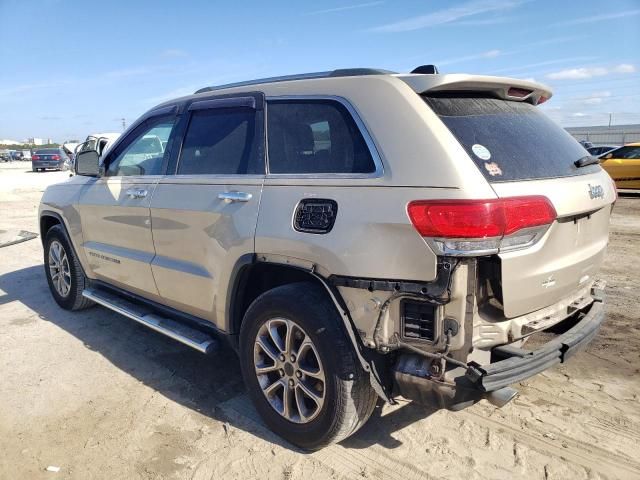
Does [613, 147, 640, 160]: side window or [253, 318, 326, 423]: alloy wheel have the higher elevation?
[613, 147, 640, 160]: side window

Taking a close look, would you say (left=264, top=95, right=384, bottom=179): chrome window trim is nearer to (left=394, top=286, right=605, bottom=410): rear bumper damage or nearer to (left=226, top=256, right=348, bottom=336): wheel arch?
(left=226, top=256, right=348, bottom=336): wheel arch

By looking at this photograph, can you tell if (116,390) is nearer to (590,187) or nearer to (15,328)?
(15,328)

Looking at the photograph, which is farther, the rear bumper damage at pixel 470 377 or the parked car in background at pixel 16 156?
the parked car in background at pixel 16 156

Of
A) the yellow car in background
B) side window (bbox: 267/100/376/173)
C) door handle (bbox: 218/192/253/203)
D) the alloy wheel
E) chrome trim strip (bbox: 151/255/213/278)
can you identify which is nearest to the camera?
side window (bbox: 267/100/376/173)

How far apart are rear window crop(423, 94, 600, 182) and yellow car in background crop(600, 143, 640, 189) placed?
14.7 m

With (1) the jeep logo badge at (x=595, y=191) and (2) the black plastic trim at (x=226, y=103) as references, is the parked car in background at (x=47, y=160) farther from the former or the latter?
(1) the jeep logo badge at (x=595, y=191)

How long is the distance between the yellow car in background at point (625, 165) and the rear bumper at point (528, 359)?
14876 mm

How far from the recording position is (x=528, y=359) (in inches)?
100

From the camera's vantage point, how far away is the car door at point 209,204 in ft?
10.5

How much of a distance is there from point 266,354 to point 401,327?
1.00m

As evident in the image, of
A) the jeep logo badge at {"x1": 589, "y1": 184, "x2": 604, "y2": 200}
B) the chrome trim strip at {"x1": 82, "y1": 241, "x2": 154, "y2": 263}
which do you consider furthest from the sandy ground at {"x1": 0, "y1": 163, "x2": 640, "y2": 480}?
the jeep logo badge at {"x1": 589, "y1": 184, "x2": 604, "y2": 200}

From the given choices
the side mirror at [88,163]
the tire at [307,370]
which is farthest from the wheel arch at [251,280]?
the side mirror at [88,163]

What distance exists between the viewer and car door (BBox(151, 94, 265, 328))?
3.21 metres

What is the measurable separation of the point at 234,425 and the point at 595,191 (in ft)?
8.38
